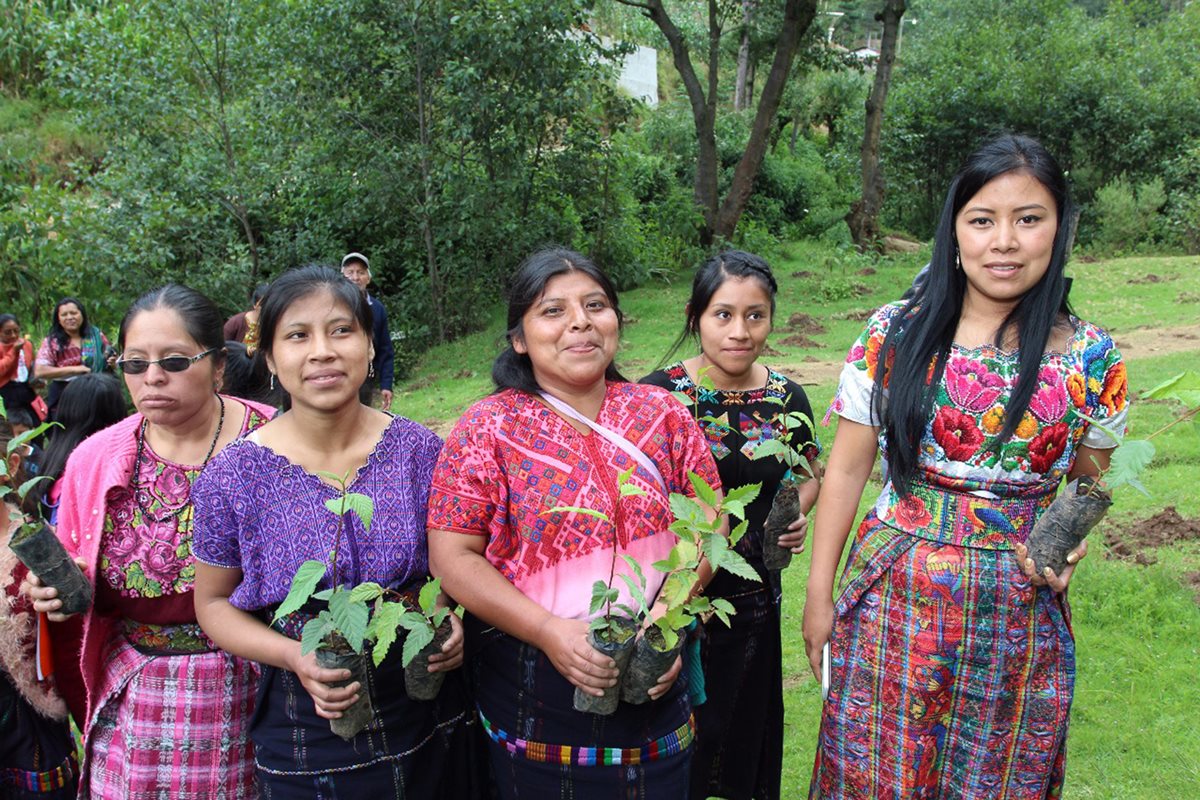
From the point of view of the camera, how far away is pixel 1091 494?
6.26 feet

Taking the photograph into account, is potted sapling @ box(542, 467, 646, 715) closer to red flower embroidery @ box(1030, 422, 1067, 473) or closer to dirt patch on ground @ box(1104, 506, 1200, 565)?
red flower embroidery @ box(1030, 422, 1067, 473)

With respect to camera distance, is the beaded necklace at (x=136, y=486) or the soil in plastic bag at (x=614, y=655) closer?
the soil in plastic bag at (x=614, y=655)

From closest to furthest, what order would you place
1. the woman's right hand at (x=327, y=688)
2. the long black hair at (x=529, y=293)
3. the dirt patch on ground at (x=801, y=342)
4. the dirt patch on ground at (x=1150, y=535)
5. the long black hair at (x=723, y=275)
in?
1. the woman's right hand at (x=327, y=688)
2. the long black hair at (x=529, y=293)
3. the long black hair at (x=723, y=275)
4. the dirt patch on ground at (x=1150, y=535)
5. the dirt patch on ground at (x=801, y=342)

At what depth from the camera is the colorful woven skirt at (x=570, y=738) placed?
6.57ft

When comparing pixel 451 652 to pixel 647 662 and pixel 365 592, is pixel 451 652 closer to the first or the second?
pixel 365 592

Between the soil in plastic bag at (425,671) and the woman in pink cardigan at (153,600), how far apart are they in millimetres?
549

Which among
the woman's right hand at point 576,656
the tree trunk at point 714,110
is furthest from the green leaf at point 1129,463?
the tree trunk at point 714,110

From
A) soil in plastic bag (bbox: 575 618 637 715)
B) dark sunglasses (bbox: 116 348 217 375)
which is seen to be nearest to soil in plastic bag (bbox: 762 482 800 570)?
soil in plastic bag (bbox: 575 618 637 715)

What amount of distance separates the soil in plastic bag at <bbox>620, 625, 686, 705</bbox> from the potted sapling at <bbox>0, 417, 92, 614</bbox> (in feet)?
3.94

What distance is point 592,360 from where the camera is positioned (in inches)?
84.5

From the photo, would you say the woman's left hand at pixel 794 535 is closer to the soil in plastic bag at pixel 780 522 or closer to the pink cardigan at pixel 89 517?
the soil in plastic bag at pixel 780 522

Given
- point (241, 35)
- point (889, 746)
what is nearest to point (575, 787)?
point (889, 746)

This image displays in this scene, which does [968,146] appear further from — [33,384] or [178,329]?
[178,329]

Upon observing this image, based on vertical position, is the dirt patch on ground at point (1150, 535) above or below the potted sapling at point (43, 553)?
below
